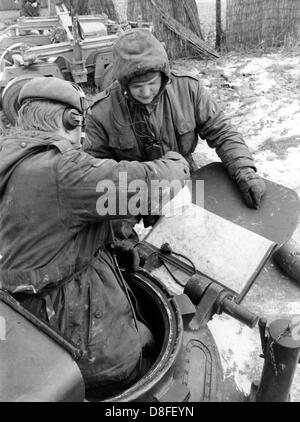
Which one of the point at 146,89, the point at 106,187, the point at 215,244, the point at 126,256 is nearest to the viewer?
the point at 106,187

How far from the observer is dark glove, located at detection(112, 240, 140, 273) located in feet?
7.27

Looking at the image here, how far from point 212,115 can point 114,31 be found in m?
4.56

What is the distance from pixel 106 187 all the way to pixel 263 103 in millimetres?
4853

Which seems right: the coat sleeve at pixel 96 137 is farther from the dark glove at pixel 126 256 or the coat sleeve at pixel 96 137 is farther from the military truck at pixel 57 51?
the military truck at pixel 57 51

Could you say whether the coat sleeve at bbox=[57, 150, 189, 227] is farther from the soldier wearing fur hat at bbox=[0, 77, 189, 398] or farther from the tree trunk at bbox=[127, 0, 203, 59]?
the tree trunk at bbox=[127, 0, 203, 59]

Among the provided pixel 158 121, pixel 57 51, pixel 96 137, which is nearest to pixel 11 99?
pixel 57 51

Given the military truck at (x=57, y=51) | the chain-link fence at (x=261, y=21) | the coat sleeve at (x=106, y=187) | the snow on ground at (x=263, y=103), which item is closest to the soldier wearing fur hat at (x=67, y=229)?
the coat sleeve at (x=106, y=187)

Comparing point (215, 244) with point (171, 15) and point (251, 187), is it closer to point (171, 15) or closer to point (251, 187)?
point (251, 187)

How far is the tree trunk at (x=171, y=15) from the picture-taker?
752 cm

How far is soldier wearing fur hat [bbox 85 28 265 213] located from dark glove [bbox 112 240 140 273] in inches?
32.6

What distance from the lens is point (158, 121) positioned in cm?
290

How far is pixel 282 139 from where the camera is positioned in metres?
4.92

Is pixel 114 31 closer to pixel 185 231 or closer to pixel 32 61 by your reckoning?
pixel 32 61
